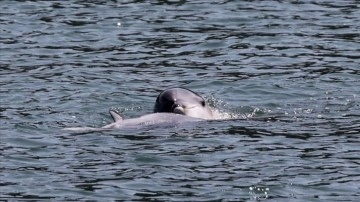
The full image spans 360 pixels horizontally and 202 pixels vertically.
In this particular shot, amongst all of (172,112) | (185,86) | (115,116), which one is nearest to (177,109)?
(172,112)

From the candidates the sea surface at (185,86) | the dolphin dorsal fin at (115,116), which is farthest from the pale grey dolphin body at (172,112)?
the sea surface at (185,86)

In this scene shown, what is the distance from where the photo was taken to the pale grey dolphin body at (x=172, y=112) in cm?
1411

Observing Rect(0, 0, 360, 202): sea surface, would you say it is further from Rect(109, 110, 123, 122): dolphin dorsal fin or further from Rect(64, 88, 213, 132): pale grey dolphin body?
Rect(109, 110, 123, 122): dolphin dorsal fin

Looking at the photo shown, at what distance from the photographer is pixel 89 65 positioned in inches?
722

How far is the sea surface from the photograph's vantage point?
38.8 ft

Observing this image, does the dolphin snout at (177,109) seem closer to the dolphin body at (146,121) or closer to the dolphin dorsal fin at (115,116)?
the dolphin body at (146,121)

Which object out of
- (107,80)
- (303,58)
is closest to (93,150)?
(107,80)

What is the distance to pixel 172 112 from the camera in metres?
14.6

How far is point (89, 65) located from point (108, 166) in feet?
19.9

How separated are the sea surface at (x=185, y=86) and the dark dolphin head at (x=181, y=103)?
0.28 metres

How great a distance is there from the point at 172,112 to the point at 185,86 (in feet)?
8.06

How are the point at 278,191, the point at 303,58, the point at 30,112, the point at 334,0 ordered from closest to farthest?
the point at 278,191, the point at 30,112, the point at 303,58, the point at 334,0

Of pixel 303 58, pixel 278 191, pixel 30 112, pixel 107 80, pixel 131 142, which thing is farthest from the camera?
pixel 303 58

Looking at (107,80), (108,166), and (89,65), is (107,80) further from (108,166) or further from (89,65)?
(108,166)
